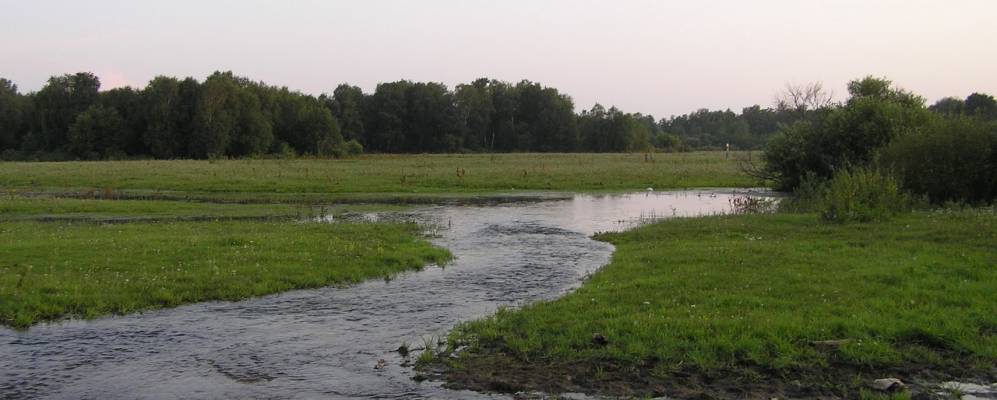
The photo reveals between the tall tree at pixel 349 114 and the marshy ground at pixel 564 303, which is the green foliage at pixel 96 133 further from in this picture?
the marshy ground at pixel 564 303

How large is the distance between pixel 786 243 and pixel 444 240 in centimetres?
1085

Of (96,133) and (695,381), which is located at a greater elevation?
(96,133)

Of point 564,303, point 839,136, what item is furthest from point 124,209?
point 839,136

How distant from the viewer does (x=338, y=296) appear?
51.8 feet

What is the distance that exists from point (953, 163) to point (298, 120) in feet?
376

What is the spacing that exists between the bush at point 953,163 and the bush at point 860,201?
17.9 ft

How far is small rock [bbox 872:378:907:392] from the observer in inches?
358

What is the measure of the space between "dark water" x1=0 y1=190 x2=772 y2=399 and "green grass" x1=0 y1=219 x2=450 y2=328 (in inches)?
27.4

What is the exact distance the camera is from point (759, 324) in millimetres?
11305

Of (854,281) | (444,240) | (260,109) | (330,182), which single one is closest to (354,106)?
(260,109)

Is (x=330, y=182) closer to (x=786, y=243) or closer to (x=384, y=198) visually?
(x=384, y=198)

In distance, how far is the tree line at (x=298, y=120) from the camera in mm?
114750

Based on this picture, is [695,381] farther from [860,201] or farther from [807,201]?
[807,201]

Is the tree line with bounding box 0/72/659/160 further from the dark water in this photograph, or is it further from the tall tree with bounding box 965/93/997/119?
the dark water
